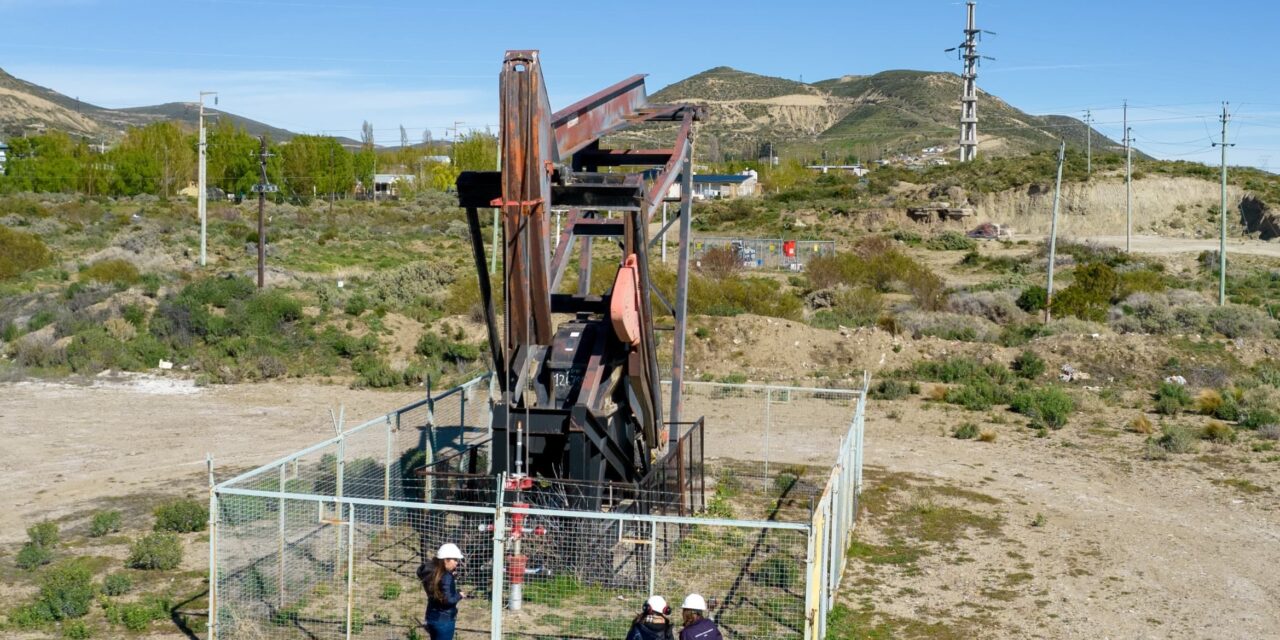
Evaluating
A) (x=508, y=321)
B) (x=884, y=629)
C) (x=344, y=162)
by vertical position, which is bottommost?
(x=884, y=629)

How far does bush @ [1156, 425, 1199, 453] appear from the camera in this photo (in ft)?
70.4

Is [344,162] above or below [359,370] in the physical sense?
above

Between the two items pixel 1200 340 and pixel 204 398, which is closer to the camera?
pixel 204 398

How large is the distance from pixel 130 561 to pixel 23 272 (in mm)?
31163

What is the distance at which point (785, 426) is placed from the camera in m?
23.4

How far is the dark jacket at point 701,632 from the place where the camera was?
8.47 meters

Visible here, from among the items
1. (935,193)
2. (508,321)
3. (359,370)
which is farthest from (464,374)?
(935,193)

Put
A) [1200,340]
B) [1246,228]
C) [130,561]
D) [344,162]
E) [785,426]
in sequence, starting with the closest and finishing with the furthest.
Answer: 1. [130,561]
2. [785,426]
3. [1200,340]
4. [1246,228]
5. [344,162]

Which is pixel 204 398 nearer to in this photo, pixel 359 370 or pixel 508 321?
pixel 359 370

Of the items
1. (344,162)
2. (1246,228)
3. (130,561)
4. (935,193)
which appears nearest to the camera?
(130,561)

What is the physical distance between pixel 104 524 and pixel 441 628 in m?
7.47

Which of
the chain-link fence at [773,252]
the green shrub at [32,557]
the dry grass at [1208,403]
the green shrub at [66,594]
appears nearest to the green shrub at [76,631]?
the green shrub at [66,594]

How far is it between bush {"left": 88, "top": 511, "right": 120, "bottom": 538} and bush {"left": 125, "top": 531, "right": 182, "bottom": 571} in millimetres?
1298

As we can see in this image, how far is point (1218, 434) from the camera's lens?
73.2 ft
